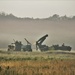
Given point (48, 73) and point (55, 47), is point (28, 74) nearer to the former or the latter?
point (48, 73)

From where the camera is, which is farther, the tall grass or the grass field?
the grass field

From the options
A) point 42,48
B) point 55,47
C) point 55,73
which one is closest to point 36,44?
point 42,48

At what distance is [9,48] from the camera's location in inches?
2660

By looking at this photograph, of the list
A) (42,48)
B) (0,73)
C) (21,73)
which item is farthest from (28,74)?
(42,48)

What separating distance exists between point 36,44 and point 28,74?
52.3 metres

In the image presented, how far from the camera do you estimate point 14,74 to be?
56.0 feet

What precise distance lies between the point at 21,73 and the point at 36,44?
170 feet

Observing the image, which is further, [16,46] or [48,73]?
A: [16,46]

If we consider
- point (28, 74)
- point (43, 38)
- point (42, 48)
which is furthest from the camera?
point (42, 48)

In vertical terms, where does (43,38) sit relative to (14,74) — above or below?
above

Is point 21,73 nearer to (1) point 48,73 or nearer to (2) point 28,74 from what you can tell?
(2) point 28,74

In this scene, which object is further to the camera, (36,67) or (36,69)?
(36,67)

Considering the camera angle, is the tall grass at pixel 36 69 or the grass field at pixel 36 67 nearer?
the tall grass at pixel 36 69

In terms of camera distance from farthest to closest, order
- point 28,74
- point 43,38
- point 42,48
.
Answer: point 42,48, point 43,38, point 28,74
